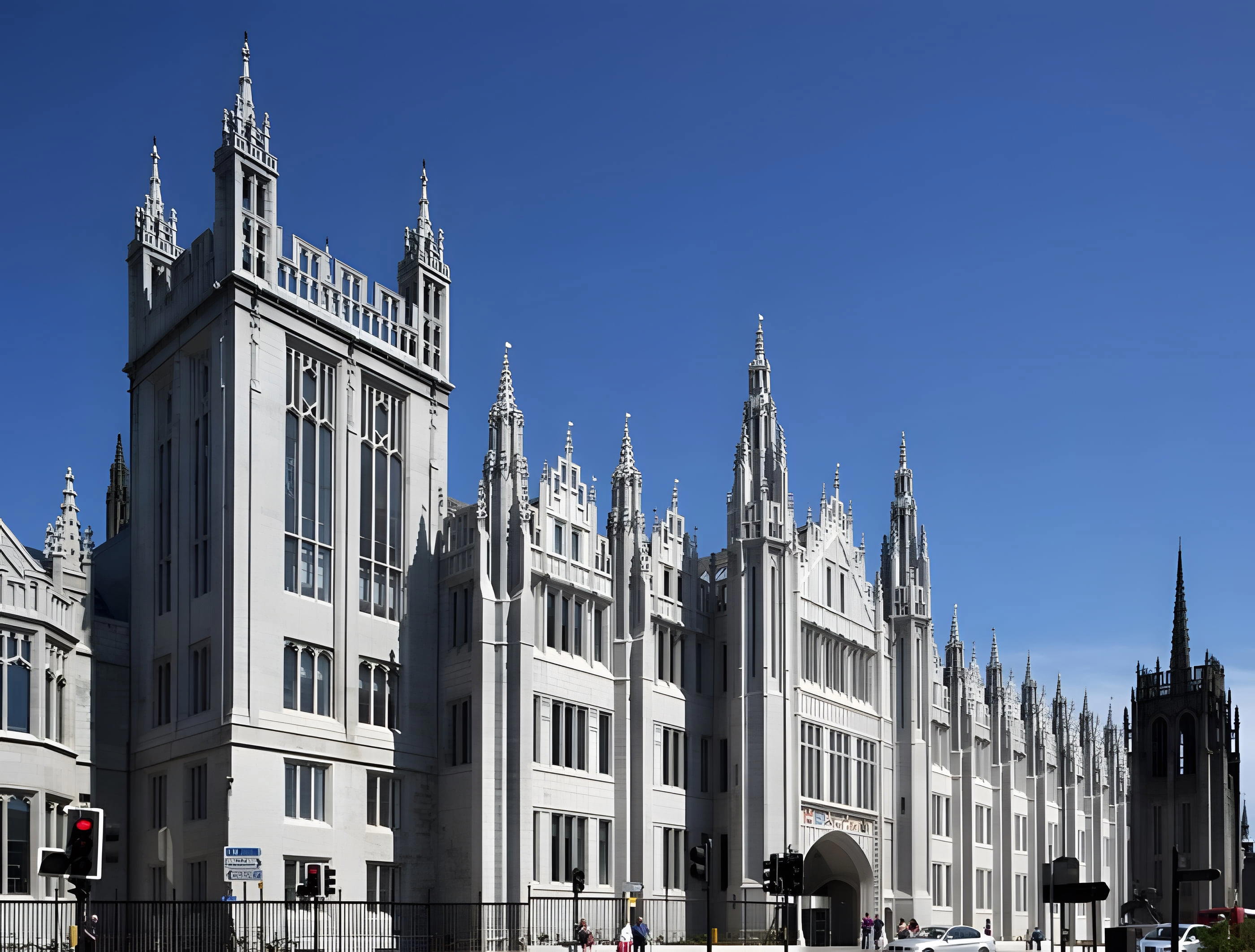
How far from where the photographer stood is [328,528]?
4825 cm

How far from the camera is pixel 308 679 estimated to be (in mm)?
46281

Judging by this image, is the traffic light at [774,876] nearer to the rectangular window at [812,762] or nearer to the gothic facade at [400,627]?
the gothic facade at [400,627]

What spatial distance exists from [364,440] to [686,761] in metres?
17.8

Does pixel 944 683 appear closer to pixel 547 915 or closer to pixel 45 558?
pixel 547 915

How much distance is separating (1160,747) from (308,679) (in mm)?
95583

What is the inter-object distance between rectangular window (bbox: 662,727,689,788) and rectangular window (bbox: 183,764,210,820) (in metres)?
17.7

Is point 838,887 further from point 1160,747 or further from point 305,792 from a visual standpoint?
point 1160,747

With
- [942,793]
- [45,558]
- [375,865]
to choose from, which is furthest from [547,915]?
[942,793]

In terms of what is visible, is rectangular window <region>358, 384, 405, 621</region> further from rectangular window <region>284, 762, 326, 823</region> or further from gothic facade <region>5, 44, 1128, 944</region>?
rectangular window <region>284, 762, 326, 823</region>

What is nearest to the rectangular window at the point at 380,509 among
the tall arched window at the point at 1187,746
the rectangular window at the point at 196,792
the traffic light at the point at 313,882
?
the rectangular window at the point at 196,792

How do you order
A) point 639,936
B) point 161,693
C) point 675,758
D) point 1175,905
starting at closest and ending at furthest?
point 1175,905, point 639,936, point 161,693, point 675,758

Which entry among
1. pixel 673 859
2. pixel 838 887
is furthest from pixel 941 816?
pixel 673 859

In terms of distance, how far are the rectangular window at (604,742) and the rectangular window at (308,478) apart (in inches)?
446

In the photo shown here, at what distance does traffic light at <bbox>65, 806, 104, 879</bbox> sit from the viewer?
19.9 meters
